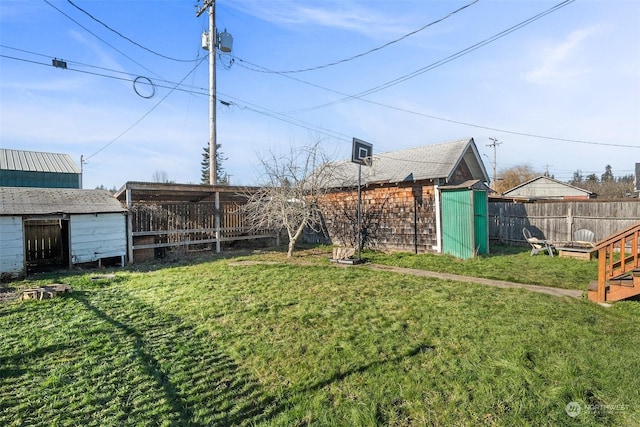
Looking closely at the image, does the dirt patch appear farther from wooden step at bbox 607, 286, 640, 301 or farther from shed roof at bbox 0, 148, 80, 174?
shed roof at bbox 0, 148, 80, 174

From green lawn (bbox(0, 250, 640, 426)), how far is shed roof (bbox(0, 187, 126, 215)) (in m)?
4.39

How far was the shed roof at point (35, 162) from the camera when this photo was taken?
2416cm

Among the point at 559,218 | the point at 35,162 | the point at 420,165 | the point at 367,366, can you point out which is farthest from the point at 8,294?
the point at 35,162

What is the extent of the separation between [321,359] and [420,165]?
9.96 m

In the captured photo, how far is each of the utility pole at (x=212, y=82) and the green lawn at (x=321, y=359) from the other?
8.84 m

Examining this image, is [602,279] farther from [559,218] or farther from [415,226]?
[559,218]

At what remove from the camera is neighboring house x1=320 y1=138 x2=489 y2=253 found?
37.6 feet

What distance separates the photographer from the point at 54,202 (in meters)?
10.1

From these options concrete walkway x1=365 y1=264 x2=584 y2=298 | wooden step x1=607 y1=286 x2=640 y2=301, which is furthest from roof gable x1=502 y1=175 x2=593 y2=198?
wooden step x1=607 y1=286 x2=640 y2=301

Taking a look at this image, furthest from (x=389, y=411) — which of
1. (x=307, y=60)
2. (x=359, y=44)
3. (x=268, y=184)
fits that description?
(x=307, y=60)

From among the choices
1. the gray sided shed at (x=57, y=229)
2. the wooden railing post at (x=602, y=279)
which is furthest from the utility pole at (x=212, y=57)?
the wooden railing post at (x=602, y=279)

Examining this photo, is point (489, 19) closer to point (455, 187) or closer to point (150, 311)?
point (455, 187)

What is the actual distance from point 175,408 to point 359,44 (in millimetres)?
12126
